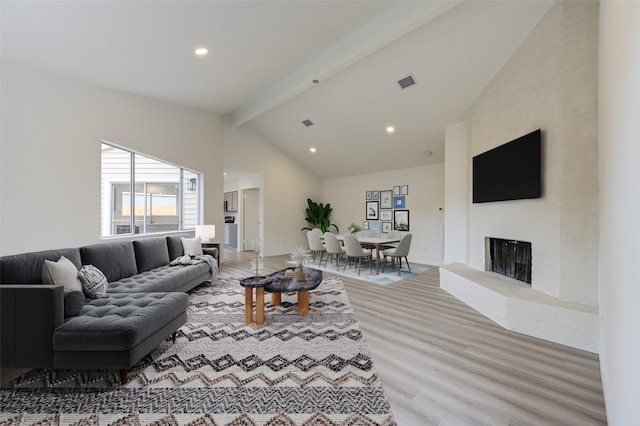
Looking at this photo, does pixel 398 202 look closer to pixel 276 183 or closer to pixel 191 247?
pixel 276 183

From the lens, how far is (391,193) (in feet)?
26.2

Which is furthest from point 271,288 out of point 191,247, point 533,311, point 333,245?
point 333,245

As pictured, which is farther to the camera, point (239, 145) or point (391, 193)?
point (391, 193)

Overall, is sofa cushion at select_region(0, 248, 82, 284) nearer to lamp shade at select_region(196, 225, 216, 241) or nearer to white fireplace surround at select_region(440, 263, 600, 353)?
lamp shade at select_region(196, 225, 216, 241)

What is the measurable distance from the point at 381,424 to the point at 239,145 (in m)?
7.03

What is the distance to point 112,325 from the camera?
188cm

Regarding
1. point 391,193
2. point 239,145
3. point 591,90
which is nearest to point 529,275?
point 591,90

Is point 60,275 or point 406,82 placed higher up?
point 406,82

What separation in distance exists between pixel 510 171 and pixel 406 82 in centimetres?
231

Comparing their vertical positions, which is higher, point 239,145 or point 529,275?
point 239,145

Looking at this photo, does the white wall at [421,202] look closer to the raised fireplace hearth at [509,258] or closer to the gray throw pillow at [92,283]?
the raised fireplace hearth at [509,258]

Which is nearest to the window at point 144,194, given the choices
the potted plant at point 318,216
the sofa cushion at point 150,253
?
the sofa cushion at point 150,253

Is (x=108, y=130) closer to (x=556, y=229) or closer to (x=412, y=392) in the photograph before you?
(x=412, y=392)

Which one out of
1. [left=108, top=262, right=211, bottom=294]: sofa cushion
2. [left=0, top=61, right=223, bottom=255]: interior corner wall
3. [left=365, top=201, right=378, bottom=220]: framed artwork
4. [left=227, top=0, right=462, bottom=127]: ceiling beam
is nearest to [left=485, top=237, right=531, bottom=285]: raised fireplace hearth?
[left=227, top=0, right=462, bottom=127]: ceiling beam
